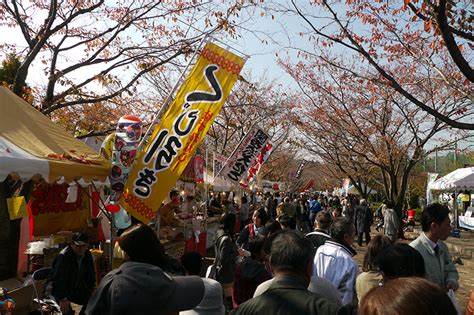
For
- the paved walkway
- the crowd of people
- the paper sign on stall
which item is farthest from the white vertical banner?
the paper sign on stall

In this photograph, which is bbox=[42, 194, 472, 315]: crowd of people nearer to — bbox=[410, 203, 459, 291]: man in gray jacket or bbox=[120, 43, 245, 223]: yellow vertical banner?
bbox=[410, 203, 459, 291]: man in gray jacket

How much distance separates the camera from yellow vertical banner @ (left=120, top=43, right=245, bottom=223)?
5566mm

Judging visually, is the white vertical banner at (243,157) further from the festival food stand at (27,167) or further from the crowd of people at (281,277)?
the crowd of people at (281,277)

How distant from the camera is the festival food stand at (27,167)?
520 centimetres

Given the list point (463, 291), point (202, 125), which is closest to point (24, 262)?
point (202, 125)

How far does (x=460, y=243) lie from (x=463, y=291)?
8.00 m

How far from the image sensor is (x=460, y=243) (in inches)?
634

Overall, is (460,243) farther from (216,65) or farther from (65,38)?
(65,38)

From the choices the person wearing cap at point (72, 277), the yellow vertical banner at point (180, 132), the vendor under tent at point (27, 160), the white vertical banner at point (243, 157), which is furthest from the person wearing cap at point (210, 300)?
the white vertical banner at point (243, 157)

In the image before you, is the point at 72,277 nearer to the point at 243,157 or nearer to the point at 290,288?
the point at 290,288

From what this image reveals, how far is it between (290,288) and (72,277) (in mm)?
3479

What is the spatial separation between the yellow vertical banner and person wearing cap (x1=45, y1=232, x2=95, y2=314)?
2.70 feet

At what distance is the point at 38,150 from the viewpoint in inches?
227

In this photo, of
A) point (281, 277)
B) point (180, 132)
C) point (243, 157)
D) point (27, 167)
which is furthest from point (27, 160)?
point (243, 157)
